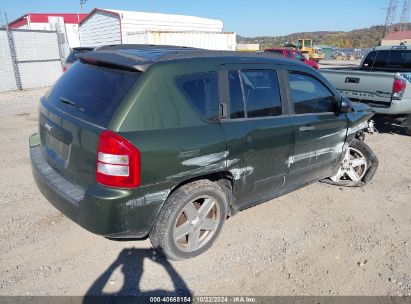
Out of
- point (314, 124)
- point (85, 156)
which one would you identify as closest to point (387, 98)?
point (314, 124)

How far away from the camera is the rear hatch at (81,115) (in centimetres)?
253

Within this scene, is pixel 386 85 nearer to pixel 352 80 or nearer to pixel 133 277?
pixel 352 80

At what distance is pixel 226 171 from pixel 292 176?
3.46 feet

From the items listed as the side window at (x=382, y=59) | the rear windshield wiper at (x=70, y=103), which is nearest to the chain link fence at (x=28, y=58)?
the rear windshield wiper at (x=70, y=103)

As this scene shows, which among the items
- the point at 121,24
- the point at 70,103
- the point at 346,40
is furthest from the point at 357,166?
the point at 346,40

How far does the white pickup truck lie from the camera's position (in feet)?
21.0

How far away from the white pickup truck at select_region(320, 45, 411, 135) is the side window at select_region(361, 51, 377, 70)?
417 millimetres

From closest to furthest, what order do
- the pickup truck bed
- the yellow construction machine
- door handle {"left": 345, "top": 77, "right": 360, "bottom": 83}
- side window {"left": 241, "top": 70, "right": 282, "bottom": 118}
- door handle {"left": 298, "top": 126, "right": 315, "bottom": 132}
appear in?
1. side window {"left": 241, "top": 70, "right": 282, "bottom": 118}
2. door handle {"left": 298, "top": 126, "right": 315, "bottom": 132}
3. the pickup truck bed
4. door handle {"left": 345, "top": 77, "right": 360, "bottom": 83}
5. the yellow construction machine

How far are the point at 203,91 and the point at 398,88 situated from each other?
514 centimetres

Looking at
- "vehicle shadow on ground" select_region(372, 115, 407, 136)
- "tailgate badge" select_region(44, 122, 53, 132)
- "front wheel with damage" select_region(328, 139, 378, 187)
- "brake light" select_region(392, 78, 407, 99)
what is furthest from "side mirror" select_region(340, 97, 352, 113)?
"vehicle shadow on ground" select_region(372, 115, 407, 136)

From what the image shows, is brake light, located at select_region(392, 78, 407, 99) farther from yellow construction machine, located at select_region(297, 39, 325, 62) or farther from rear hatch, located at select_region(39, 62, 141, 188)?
yellow construction machine, located at select_region(297, 39, 325, 62)

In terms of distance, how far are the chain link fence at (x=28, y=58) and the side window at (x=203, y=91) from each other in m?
13.2

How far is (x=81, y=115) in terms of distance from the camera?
105 inches

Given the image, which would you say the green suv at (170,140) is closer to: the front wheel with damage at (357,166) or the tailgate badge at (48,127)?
the tailgate badge at (48,127)
